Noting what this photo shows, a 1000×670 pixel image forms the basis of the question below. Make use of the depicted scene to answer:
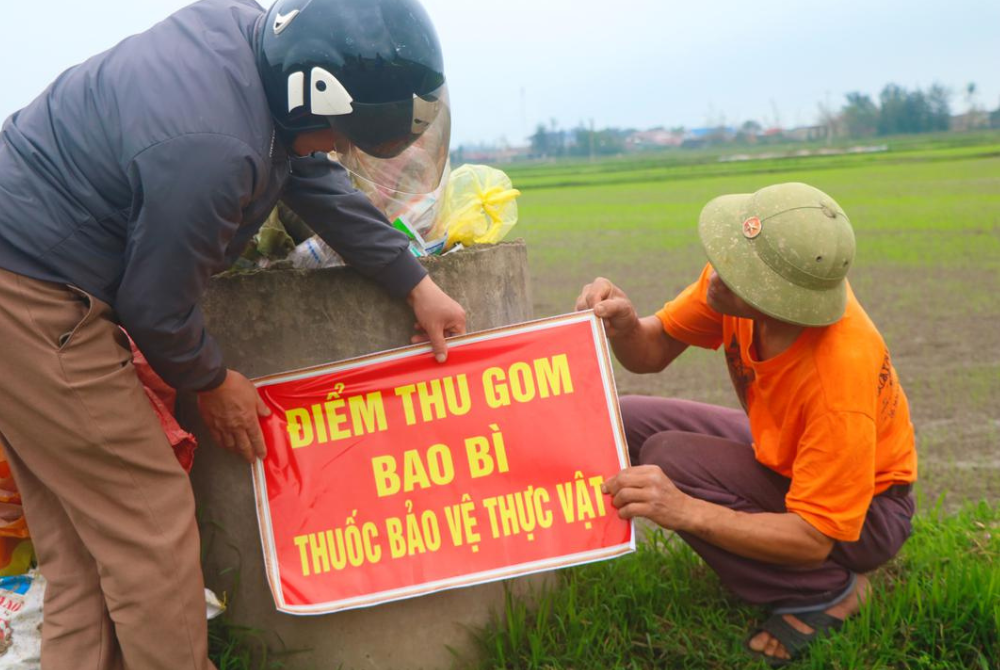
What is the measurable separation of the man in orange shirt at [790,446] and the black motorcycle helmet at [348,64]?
0.97 m

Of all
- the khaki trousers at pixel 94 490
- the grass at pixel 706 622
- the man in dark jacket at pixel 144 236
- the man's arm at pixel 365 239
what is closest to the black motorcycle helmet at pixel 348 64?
the man in dark jacket at pixel 144 236

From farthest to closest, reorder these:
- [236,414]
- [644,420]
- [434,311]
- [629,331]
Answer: [644,420]
[629,331]
[434,311]
[236,414]

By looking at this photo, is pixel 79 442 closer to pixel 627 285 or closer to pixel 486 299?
pixel 486 299

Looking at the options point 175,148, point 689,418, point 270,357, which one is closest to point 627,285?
point 689,418

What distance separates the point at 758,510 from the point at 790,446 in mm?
229

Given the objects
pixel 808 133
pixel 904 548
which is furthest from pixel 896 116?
pixel 904 548

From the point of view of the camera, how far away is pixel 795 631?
2.72 m

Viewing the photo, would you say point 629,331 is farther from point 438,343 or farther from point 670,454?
point 438,343

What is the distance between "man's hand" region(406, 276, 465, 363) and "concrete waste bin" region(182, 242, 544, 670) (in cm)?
7

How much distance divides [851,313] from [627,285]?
25.9 feet

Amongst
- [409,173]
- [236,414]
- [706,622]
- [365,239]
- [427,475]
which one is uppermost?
[409,173]

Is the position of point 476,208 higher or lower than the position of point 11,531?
higher

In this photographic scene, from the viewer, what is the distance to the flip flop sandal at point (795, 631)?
271 cm

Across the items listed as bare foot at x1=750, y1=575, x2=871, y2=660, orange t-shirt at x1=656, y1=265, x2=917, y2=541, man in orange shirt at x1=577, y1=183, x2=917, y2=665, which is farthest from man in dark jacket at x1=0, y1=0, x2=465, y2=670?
bare foot at x1=750, y1=575, x2=871, y2=660
